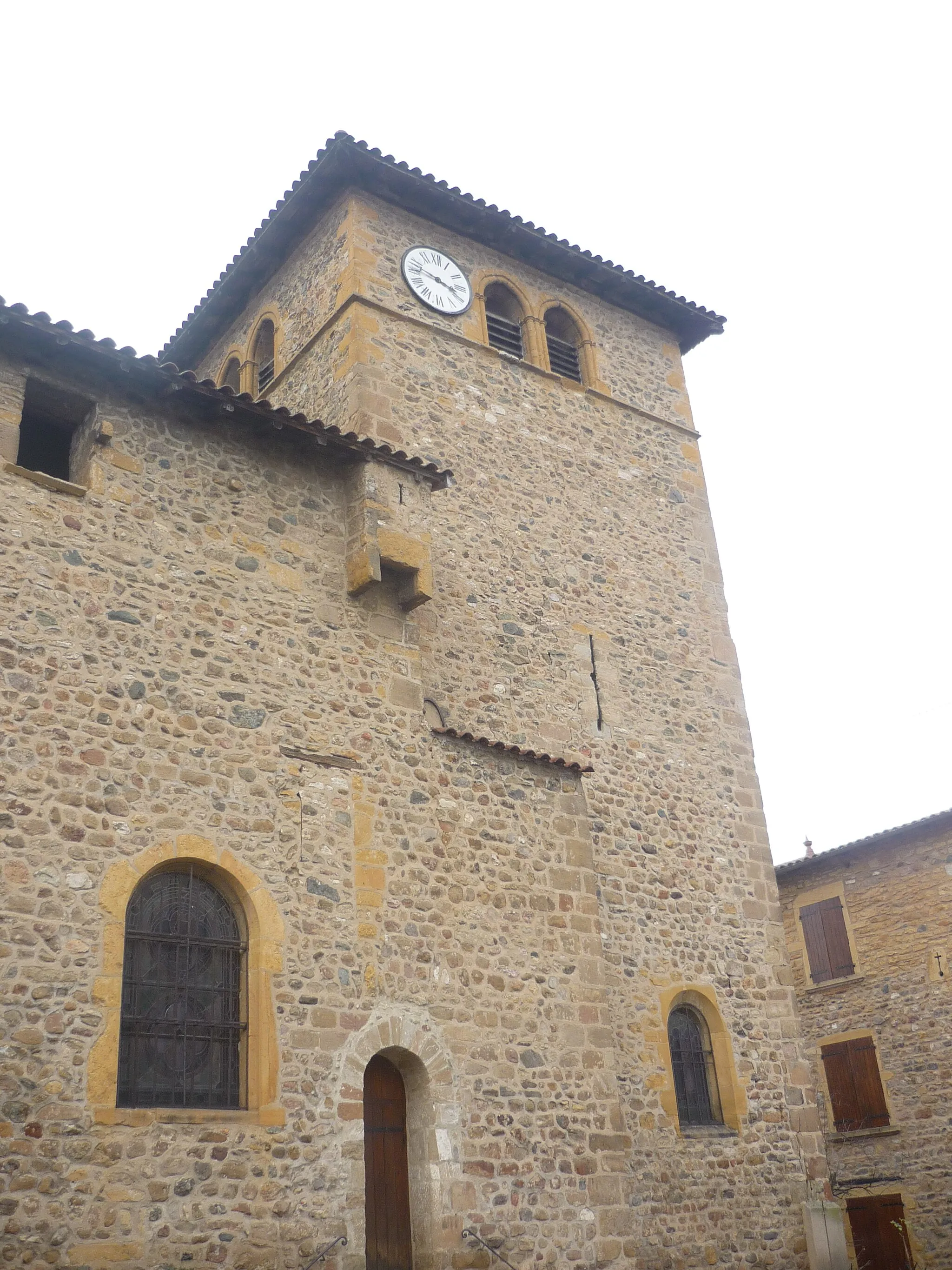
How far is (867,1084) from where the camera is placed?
60.0 feet

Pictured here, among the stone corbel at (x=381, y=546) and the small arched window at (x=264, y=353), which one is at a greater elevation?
the small arched window at (x=264, y=353)

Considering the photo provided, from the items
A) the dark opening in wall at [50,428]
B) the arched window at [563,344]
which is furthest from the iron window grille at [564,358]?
the dark opening in wall at [50,428]

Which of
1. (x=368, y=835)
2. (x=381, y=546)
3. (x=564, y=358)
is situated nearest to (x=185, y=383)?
(x=381, y=546)

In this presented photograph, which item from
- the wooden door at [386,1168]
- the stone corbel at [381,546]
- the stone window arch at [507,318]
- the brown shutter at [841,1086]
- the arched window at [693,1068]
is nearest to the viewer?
the wooden door at [386,1168]

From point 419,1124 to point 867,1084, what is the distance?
12.0 meters

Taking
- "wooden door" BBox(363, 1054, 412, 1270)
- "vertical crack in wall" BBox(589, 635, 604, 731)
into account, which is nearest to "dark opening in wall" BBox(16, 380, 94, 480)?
"wooden door" BBox(363, 1054, 412, 1270)

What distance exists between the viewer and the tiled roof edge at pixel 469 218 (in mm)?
14102

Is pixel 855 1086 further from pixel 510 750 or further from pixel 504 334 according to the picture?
pixel 504 334

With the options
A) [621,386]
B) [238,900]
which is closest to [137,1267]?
[238,900]

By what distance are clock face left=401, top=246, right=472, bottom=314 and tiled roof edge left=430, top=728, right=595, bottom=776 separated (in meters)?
6.23

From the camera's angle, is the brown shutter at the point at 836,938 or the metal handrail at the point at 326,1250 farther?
the brown shutter at the point at 836,938

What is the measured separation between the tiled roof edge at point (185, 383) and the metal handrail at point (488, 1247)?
627cm

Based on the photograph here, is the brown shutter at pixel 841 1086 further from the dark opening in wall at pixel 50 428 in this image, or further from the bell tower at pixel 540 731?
the dark opening in wall at pixel 50 428

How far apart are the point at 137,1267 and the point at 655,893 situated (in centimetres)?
681
